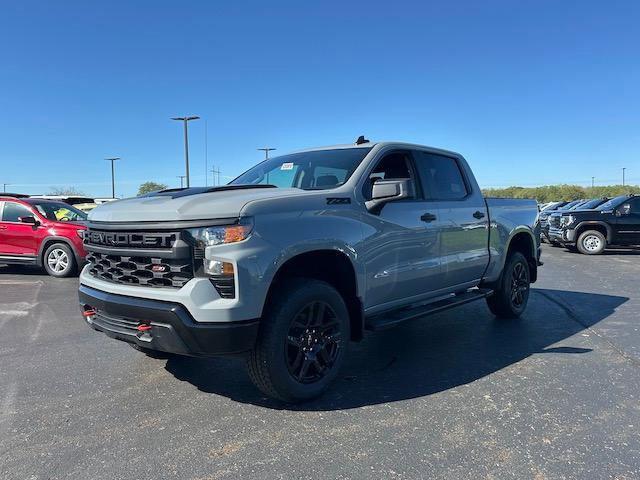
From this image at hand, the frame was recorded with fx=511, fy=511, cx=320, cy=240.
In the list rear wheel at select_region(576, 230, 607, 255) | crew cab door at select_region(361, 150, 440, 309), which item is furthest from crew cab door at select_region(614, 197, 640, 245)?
crew cab door at select_region(361, 150, 440, 309)

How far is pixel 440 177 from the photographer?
5340 mm

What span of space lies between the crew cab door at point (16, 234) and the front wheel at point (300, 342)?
8.41 metres

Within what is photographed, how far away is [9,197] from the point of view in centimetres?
1059

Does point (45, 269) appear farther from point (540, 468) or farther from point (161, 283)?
point (540, 468)

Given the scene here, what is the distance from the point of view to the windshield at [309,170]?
441 cm

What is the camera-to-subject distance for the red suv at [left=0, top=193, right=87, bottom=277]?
9.94 metres

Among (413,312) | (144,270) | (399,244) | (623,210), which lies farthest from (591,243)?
(144,270)

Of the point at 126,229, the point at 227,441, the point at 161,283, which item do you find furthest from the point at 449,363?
the point at 126,229

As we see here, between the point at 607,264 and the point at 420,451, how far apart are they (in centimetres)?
1136

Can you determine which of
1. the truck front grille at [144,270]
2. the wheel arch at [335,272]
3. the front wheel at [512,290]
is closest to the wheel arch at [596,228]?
the front wheel at [512,290]

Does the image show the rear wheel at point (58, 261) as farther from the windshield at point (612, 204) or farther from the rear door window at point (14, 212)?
the windshield at point (612, 204)

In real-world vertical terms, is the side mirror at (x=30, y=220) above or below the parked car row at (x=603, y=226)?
above

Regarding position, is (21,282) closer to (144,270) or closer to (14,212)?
(14,212)

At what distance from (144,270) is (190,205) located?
0.57 meters
